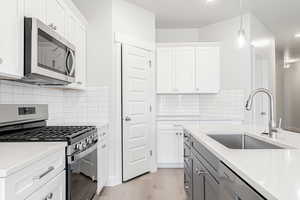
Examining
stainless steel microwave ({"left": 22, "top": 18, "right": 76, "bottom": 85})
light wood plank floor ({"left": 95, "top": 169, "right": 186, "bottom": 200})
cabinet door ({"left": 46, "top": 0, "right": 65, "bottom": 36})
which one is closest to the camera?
stainless steel microwave ({"left": 22, "top": 18, "right": 76, "bottom": 85})

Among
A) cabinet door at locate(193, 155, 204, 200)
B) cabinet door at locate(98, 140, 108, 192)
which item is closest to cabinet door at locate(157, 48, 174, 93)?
cabinet door at locate(98, 140, 108, 192)

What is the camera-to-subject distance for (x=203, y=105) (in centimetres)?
486

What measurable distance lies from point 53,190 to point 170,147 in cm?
321

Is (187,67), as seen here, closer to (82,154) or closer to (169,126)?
(169,126)

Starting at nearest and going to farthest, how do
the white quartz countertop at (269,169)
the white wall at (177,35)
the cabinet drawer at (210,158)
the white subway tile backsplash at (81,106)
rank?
1. the white quartz countertop at (269,169)
2. the cabinet drawer at (210,158)
3. the white subway tile backsplash at (81,106)
4. the white wall at (177,35)

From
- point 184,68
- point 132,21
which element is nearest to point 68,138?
point 132,21

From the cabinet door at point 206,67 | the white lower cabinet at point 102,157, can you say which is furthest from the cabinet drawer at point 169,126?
the white lower cabinet at point 102,157

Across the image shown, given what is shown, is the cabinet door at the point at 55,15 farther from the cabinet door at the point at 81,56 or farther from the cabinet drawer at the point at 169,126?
the cabinet drawer at the point at 169,126

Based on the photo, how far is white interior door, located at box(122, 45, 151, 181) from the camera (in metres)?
3.71

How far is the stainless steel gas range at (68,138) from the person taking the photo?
1.83 m

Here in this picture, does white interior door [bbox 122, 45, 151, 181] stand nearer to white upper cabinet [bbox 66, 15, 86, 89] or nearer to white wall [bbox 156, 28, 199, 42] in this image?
white upper cabinet [bbox 66, 15, 86, 89]

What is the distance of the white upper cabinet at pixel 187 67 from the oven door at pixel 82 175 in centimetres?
237

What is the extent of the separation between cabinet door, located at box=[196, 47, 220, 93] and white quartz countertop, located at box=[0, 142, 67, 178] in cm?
332

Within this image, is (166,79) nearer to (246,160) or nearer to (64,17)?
(64,17)
